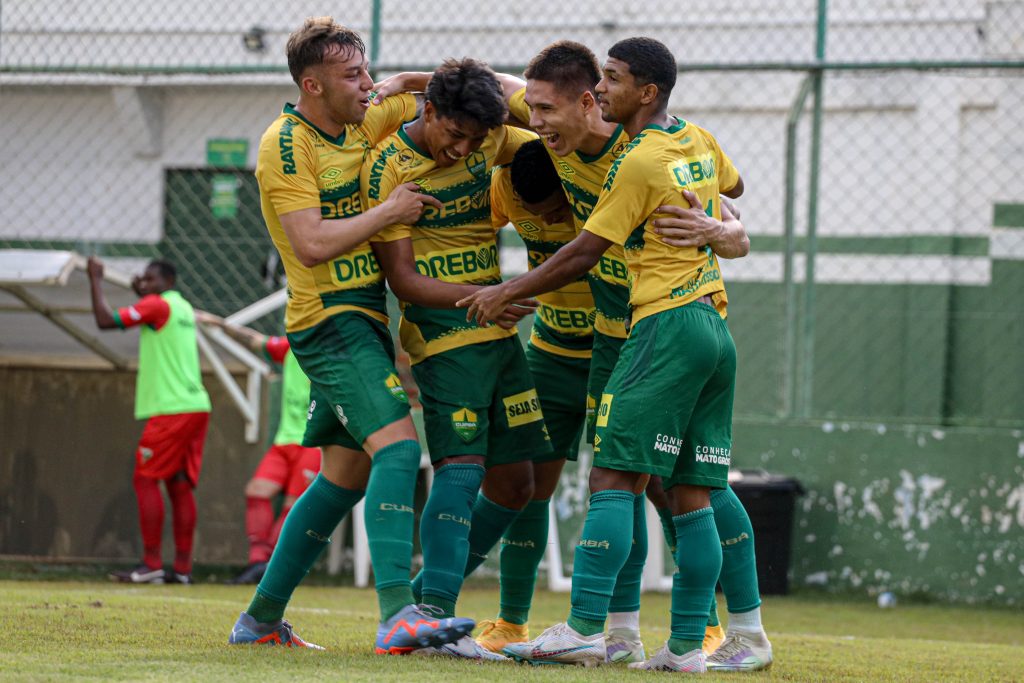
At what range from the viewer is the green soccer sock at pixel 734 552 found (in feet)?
13.9

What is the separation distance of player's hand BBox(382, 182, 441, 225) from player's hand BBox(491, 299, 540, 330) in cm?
38

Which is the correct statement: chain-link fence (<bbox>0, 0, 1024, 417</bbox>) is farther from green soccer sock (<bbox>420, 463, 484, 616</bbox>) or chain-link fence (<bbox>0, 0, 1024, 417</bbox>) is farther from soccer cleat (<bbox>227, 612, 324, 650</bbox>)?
green soccer sock (<bbox>420, 463, 484, 616</bbox>)

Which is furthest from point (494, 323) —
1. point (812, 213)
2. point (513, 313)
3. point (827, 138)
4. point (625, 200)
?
point (827, 138)

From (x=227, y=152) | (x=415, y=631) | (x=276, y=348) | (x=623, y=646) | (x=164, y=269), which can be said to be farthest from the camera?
(x=227, y=152)

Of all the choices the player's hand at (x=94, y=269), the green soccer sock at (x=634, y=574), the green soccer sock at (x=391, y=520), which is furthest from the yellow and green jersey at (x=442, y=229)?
the player's hand at (x=94, y=269)

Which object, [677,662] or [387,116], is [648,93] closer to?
[387,116]

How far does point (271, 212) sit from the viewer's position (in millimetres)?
4086

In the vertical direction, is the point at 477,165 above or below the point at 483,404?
above

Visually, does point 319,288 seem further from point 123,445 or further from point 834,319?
point 834,319

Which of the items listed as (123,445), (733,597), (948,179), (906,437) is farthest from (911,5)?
(733,597)

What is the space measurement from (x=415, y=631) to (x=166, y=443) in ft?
15.4

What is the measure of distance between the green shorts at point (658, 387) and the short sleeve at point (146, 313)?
181 inches

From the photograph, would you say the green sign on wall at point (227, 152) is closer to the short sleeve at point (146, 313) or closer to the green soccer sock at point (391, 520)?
the short sleeve at point (146, 313)

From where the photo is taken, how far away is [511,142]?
446 centimetres
